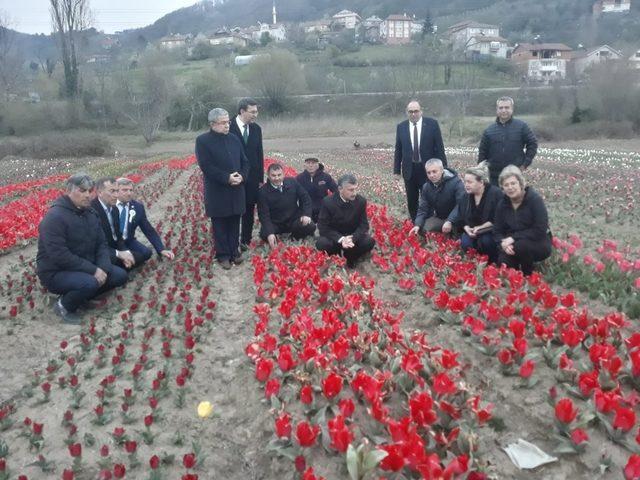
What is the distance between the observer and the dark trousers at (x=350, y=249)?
7.59 m

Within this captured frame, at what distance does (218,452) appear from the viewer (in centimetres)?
386

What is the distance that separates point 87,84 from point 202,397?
61.9 meters

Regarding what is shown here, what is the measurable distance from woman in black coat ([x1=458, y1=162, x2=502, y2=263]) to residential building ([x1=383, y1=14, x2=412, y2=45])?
114398mm

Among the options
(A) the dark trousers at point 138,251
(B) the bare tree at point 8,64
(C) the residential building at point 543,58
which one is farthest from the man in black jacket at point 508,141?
(C) the residential building at point 543,58

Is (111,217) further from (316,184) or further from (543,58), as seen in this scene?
(543,58)

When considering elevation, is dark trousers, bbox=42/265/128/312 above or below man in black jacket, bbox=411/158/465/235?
below

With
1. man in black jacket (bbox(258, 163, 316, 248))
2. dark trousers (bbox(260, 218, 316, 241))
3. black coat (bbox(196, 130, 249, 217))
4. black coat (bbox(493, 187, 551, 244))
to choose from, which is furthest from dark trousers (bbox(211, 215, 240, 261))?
black coat (bbox(493, 187, 551, 244))

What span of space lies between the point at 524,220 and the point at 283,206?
370 centimetres

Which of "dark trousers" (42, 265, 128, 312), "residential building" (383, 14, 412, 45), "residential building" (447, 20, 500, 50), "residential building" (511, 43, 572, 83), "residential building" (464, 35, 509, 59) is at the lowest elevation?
"dark trousers" (42, 265, 128, 312)

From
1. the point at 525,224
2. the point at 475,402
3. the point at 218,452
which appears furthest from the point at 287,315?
the point at 525,224

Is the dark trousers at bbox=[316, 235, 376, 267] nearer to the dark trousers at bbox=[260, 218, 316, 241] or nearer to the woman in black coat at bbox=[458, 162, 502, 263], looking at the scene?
the dark trousers at bbox=[260, 218, 316, 241]

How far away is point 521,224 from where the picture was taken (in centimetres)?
662

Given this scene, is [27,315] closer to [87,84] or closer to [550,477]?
[550,477]

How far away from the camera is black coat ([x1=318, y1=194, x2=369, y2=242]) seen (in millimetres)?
7605
